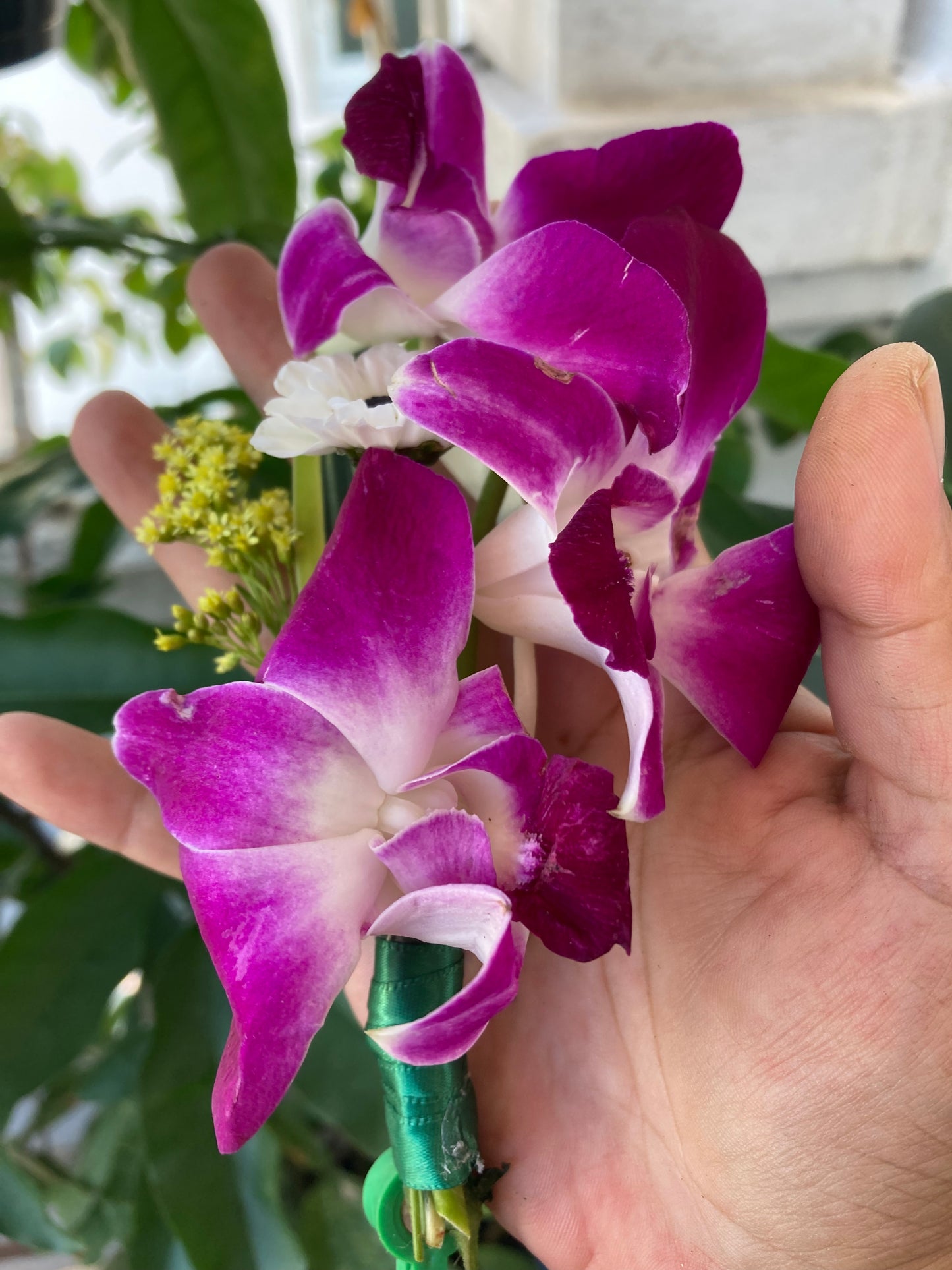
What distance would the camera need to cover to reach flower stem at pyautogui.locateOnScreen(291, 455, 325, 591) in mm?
459

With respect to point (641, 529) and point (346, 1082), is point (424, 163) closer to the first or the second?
point (641, 529)

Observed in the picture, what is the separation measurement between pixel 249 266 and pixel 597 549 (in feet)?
1.37

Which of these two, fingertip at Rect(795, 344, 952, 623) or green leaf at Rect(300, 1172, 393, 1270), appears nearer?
fingertip at Rect(795, 344, 952, 623)

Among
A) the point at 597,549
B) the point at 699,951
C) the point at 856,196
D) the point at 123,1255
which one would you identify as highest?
the point at 597,549

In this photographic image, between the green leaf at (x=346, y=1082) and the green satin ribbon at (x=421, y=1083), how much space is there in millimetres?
220

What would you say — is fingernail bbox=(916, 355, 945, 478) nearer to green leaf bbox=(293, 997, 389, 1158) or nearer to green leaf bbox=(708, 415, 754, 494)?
green leaf bbox=(708, 415, 754, 494)

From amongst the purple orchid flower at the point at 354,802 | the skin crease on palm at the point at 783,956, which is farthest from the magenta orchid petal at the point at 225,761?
the skin crease on palm at the point at 783,956

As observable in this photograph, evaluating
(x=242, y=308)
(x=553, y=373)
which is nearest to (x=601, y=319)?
(x=553, y=373)

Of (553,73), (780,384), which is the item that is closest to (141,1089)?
(780,384)

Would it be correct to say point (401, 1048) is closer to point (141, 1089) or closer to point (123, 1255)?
point (141, 1089)

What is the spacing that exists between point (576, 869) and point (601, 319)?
0.60 ft

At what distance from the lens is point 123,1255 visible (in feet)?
2.28

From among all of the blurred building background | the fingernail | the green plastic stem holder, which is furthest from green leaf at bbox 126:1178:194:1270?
the blurred building background

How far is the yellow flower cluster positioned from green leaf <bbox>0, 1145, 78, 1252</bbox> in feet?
1.25
